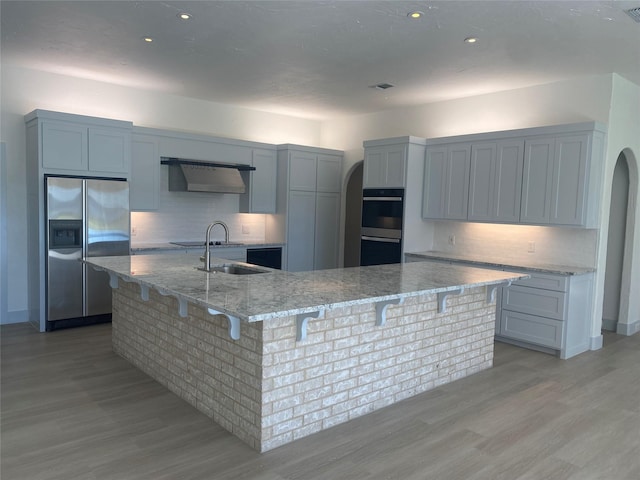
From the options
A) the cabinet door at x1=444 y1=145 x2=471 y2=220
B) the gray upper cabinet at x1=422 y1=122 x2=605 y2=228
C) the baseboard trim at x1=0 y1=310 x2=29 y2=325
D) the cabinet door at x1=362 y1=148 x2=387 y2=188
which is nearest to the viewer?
the gray upper cabinet at x1=422 y1=122 x2=605 y2=228

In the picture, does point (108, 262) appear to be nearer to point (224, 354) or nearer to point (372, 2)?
point (224, 354)

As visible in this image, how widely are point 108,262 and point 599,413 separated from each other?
3850mm

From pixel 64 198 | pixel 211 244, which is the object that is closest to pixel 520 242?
pixel 211 244

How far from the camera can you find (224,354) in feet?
9.75

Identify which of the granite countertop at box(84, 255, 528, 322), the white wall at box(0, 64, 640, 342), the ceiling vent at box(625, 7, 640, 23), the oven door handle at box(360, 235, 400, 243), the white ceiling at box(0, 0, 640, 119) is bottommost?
the granite countertop at box(84, 255, 528, 322)

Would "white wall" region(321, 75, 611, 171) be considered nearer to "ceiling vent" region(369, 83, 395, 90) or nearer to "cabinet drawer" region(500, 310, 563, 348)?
"ceiling vent" region(369, 83, 395, 90)

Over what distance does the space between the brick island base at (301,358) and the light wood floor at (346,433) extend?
0.10m

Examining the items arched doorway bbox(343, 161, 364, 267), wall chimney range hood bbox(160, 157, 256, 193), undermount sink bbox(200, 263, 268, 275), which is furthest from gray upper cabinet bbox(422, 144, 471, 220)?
undermount sink bbox(200, 263, 268, 275)

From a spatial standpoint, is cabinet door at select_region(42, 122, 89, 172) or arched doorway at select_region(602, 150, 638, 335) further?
arched doorway at select_region(602, 150, 638, 335)

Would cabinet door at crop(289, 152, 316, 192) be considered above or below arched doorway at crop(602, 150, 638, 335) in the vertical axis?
above

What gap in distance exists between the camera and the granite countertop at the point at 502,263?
15.4 ft

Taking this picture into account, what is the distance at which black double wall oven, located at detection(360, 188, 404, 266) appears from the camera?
19.7ft

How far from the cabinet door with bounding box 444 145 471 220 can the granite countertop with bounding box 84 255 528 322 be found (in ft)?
5.54

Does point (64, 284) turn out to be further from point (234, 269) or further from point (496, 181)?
point (496, 181)
